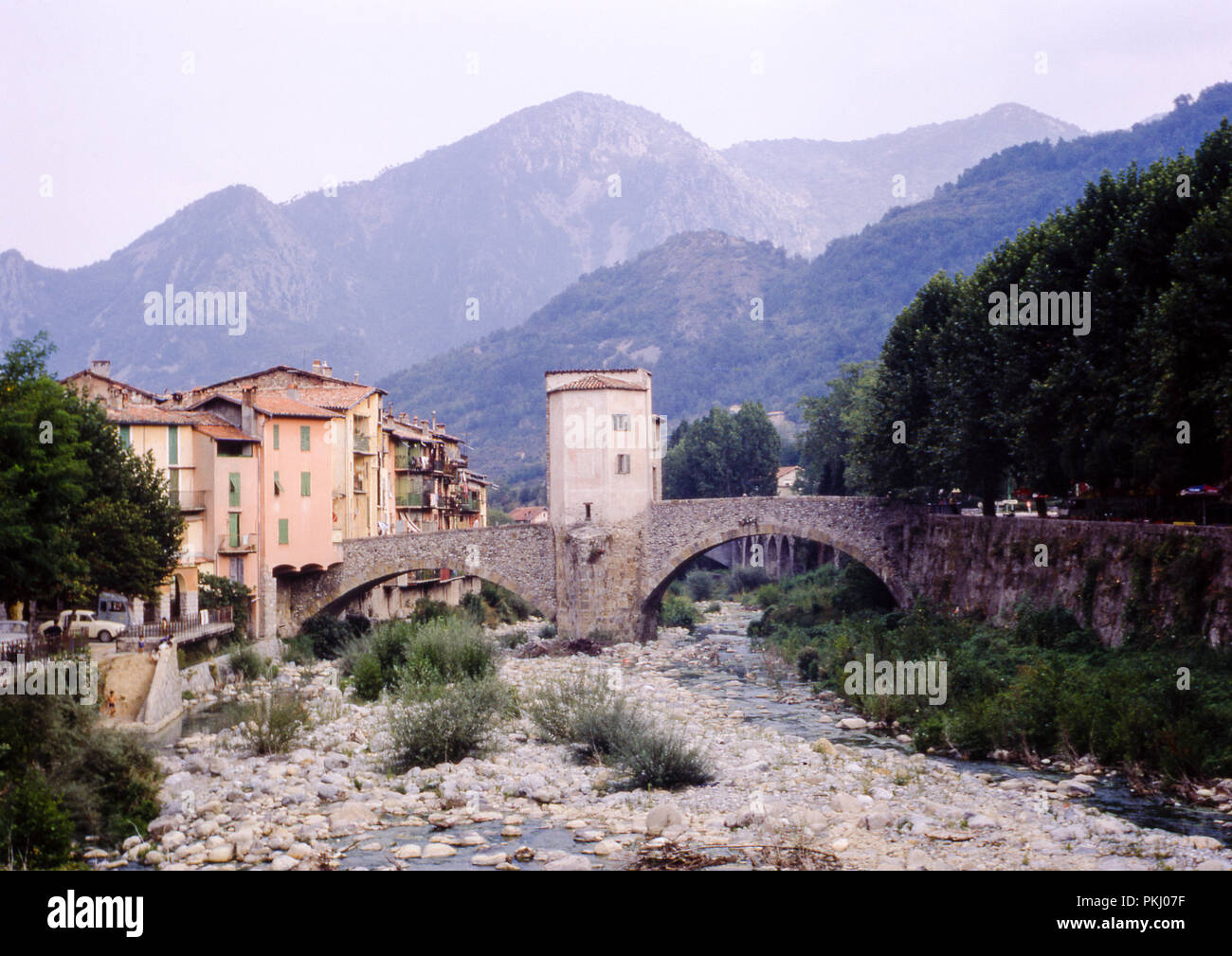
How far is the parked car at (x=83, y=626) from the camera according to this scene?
25.7 meters

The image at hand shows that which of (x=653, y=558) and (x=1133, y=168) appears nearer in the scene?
(x=1133, y=168)

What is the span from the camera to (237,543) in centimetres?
3488

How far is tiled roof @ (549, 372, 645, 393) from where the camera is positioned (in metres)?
39.5

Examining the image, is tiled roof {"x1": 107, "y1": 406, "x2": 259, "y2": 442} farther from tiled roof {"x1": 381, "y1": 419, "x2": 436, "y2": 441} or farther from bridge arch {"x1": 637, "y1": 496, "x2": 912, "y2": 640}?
bridge arch {"x1": 637, "y1": 496, "x2": 912, "y2": 640}

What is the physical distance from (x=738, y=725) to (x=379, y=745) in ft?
25.5

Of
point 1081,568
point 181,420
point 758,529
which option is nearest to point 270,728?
point 181,420

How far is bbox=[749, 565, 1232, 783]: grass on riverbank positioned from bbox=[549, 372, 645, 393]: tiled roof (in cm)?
1211

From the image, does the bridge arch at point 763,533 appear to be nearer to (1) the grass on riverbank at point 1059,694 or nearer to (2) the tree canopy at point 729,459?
(1) the grass on riverbank at point 1059,694

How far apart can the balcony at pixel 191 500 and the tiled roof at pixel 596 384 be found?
12.3m

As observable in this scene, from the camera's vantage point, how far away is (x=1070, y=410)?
26156 mm

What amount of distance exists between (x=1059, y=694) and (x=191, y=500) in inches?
953
